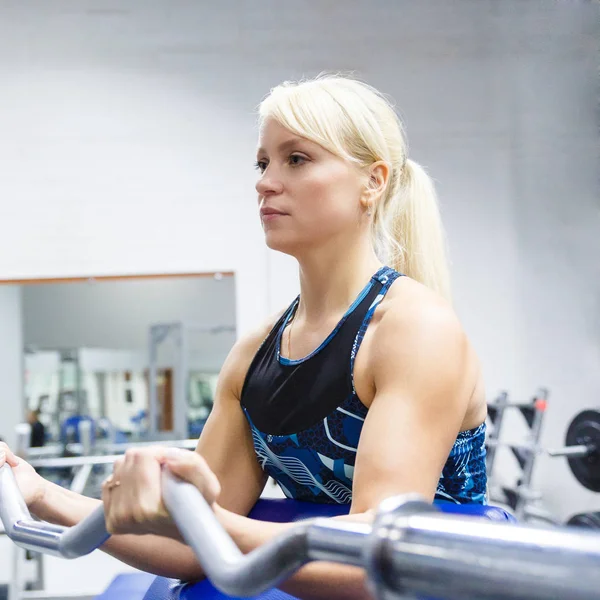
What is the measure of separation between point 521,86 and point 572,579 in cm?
548

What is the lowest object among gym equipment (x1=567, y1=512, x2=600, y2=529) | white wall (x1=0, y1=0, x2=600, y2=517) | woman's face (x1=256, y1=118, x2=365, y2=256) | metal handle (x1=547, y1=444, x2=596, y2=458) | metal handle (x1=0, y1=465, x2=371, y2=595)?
gym equipment (x1=567, y1=512, x2=600, y2=529)

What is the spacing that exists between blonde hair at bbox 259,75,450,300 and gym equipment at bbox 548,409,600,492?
3040 mm

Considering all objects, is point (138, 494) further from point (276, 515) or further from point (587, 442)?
point (587, 442)

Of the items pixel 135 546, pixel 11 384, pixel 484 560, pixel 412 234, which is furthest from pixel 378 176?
pixel 11 384

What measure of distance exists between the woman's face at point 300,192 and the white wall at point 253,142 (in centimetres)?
373

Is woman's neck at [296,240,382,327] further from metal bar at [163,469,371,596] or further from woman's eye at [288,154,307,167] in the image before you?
metal bar at [163,469,371,596]

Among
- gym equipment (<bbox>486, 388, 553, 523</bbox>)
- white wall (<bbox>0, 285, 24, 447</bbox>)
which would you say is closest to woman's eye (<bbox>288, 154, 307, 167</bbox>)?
gym equipment (<bbox>486, 388, 553, 523</bbox>)

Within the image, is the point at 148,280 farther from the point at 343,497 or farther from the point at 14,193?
the point at 343,497

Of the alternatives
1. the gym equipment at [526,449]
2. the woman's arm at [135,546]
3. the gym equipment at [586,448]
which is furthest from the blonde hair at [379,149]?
the gym equipment at [526,449]

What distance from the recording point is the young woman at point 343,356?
1020 millimetres

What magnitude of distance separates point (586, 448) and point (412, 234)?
321cm

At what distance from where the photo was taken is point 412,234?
1.42 meters

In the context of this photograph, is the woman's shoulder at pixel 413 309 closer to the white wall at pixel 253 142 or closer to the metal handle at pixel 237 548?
the metal handle at pixel 237 548

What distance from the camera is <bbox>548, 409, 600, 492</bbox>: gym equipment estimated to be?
4180 millimetres
